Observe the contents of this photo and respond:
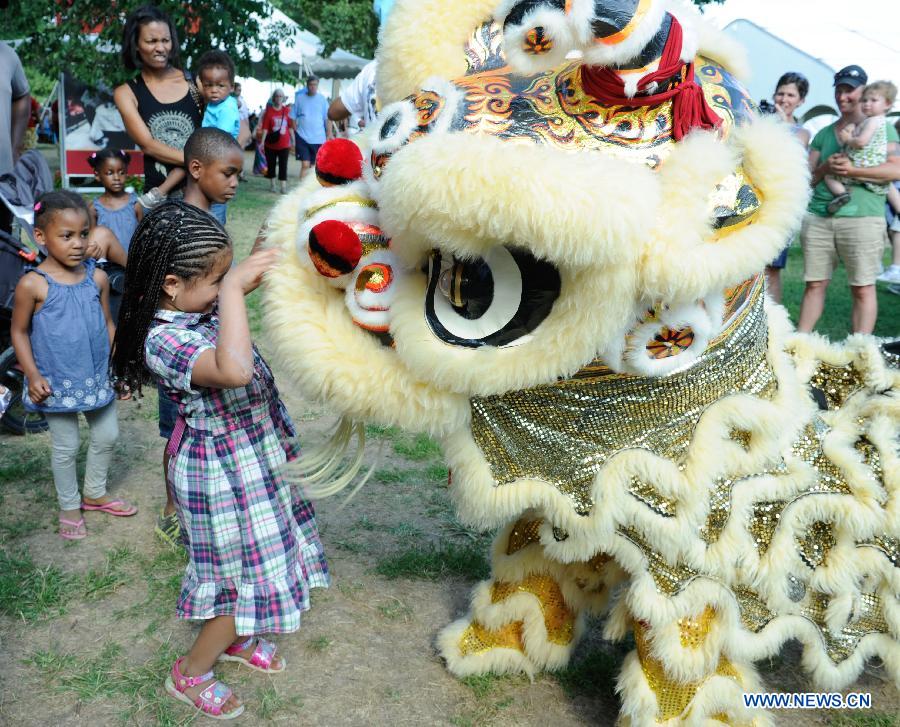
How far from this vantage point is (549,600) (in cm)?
230

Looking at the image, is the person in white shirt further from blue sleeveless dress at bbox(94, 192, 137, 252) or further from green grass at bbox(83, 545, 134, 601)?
green grass at bbox(83, 545, 134, 601)

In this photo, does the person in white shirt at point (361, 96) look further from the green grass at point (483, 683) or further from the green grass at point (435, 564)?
the green grass at point (483, 683)

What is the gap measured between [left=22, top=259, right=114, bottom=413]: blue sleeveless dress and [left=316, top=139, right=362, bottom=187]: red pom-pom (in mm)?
1666

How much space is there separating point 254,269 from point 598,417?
0.82 meters

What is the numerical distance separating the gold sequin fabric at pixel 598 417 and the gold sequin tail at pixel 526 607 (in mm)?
464

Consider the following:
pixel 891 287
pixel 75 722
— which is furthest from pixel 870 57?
pixel 75 722

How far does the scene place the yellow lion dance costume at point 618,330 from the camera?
148cm

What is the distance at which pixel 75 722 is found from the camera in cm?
216

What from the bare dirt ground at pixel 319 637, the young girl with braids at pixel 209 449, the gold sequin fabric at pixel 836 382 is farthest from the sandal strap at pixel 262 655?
the gold sequin fabric at pixel 836 382

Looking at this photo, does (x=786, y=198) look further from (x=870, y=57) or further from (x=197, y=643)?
(x=870, y=57)

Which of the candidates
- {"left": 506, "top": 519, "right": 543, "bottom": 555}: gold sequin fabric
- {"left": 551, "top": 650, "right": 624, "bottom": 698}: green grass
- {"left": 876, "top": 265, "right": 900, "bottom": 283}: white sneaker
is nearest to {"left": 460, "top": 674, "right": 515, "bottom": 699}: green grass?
{"left": 551, "top": 650, "right": 624, "bottom": 698}: green grass

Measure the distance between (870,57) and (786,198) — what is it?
10363 mm

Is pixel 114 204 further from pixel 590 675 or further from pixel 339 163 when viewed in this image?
pixel 590 675

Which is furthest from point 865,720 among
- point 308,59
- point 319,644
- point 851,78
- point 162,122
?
point 308,59
